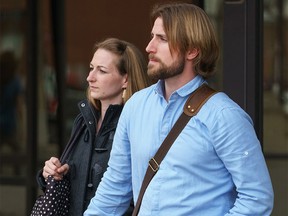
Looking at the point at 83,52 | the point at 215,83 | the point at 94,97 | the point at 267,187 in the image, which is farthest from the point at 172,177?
the point at 83,52

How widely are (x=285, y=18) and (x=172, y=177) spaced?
3.78 metres

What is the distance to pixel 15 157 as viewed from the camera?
24.5 feet

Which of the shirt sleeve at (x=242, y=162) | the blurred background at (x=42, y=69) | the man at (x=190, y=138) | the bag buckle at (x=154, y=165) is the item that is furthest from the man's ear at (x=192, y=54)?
the blurred background at (x=42, y=69)

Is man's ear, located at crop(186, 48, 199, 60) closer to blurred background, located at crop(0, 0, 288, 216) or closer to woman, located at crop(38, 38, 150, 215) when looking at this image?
woman, located at crop(38, 38, 150, 215)

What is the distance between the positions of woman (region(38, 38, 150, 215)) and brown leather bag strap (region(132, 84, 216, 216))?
67cm

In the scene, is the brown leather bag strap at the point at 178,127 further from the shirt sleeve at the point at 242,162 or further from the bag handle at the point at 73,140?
the bag handle at the point at 73,140

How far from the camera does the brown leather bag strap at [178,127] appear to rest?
2.49m

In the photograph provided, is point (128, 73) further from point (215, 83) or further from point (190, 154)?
point (215, 83)

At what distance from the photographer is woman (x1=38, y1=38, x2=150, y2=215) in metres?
3.19

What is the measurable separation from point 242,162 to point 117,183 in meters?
0.59

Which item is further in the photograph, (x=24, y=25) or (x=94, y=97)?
(x=24, y=25)

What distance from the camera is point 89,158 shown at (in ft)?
10.5

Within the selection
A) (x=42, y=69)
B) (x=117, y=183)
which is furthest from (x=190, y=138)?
(x=42, y=69)

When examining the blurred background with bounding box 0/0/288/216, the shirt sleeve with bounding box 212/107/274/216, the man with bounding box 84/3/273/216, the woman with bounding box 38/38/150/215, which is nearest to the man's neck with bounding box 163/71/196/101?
the man with bounding box 84/3/273/216
